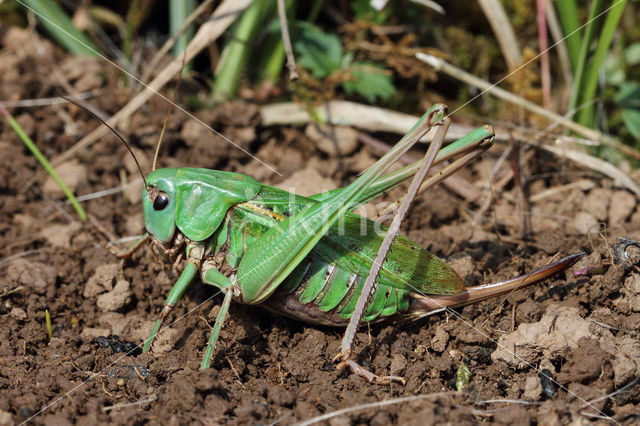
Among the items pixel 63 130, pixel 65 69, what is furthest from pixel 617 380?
pixel 65 69

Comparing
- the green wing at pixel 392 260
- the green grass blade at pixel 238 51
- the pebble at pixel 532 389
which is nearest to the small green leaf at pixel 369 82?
the green grass blade at pixel 238 51

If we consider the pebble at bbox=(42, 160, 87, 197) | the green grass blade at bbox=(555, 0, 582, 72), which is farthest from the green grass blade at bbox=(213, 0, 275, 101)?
the green grass blade at bbox=(555, 0, 582, 72)

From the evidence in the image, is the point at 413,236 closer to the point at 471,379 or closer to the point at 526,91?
the point at 471,379

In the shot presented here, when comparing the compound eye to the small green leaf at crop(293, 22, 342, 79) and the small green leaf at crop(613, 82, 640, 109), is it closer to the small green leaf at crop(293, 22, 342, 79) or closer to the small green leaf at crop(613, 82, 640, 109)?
the small green leaf at crop(293, 22, 342, 79)

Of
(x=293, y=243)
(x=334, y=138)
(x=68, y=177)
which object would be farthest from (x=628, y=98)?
(x=68, y=177)

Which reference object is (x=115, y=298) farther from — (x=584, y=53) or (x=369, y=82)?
(x=584, y=53)
